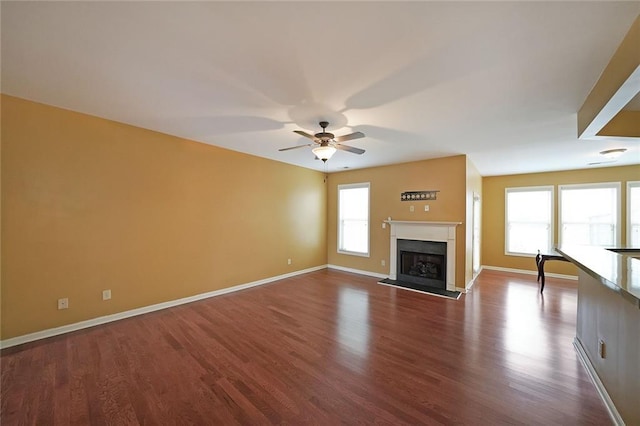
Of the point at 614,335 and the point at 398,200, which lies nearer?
the point at 614,335

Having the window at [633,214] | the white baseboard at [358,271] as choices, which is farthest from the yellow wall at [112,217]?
the window at [633,214]

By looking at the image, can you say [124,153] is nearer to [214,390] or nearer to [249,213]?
[249,213]

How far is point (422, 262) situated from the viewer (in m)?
5.22

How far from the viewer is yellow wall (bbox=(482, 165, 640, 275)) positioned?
17.0 feet

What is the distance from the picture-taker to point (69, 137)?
292 cm

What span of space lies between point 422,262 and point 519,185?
370 cm

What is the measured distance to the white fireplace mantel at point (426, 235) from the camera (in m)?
4.71

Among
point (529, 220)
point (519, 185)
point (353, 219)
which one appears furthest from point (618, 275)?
point (519, 185)

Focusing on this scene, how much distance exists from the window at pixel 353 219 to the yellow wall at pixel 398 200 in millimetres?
131

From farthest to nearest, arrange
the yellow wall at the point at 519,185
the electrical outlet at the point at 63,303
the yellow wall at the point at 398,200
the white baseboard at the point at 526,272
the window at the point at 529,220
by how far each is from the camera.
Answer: the window at the point at 529,220 → the white baseboard at the point at 526,272 → the yellow wall at the point at 519,185 → the yellow wall at the point at 398,200 → the electrical outlet at the point at 63,303

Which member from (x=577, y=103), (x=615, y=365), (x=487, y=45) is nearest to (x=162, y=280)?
(x=487, y=45)

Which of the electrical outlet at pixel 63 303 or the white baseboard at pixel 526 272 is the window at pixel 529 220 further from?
the electrical outlet at pixel 63 303

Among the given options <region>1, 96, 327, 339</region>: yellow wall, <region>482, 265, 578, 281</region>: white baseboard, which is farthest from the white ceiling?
<region>482, 265, 578, 281</region>: white baseboard

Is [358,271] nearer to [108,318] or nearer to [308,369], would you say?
[308,369]
